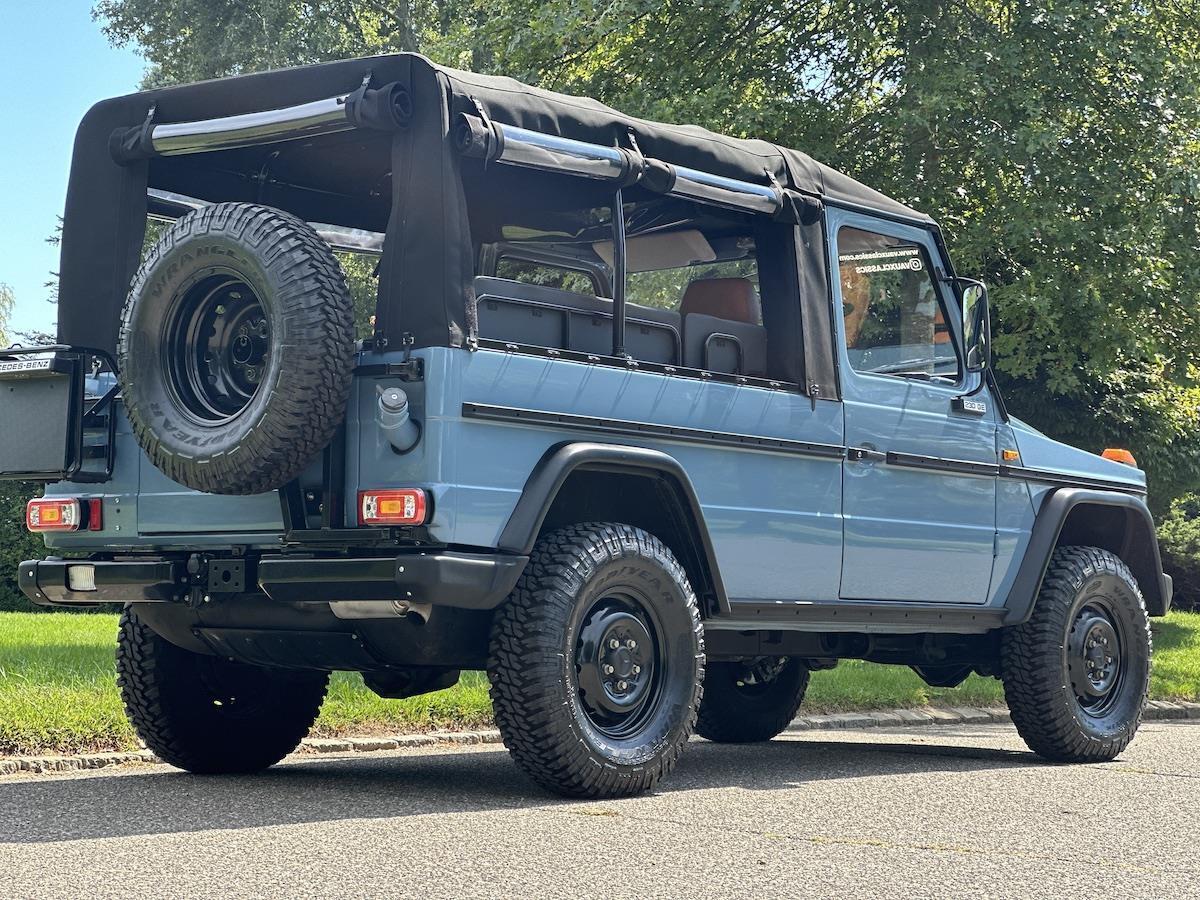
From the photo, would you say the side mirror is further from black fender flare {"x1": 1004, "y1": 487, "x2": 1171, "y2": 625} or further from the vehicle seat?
the vehicle seat

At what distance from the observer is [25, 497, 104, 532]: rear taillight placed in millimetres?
7051

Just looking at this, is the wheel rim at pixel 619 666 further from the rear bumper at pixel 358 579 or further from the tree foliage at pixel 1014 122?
the tree foliage at pixel 1014 122

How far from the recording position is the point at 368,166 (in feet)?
25.1

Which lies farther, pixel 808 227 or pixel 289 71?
pixel 808 227

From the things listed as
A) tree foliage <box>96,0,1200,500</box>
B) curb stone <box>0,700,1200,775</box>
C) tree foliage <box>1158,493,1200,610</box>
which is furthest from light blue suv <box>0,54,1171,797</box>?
tree foliage <box>1158,493,1200,610</box>

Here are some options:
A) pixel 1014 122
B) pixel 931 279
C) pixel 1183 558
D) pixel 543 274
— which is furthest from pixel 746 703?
pixel 1183 558

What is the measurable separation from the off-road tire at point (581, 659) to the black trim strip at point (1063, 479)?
271 centimetres

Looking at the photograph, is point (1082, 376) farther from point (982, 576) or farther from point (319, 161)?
point (319, 161)

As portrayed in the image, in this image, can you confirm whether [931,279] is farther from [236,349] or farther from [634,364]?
[236,349]

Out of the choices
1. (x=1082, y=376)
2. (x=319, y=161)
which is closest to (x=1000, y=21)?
(x=1082, y=376)

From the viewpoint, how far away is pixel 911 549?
831 cm

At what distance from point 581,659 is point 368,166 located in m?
2.50

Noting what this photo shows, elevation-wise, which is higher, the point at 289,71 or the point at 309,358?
the point at 289,71

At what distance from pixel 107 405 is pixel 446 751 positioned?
297 cm
